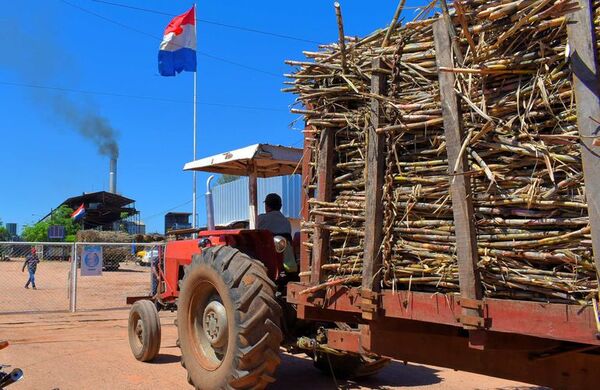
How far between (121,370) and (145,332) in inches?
21.9

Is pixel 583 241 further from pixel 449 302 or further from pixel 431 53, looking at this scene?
pixel 431 53

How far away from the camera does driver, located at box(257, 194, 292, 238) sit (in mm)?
6285

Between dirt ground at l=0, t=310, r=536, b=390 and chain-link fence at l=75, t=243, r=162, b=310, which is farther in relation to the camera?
chain-link fence at l=75, t=243, r=162, b=310

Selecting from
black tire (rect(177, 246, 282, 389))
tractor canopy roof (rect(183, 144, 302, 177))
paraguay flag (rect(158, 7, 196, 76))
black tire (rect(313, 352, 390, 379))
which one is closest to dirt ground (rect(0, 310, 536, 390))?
black tire (rect(313, 352, 390, 379))

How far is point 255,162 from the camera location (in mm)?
6602

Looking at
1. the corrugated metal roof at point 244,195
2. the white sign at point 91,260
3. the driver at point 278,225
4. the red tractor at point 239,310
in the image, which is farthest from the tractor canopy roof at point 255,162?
the corrugated metal roof at point 244,195

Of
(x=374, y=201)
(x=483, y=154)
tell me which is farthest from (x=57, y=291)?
(x=483, y=154)

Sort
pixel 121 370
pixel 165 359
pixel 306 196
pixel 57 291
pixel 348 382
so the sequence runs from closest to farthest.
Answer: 1. pixel 306 196
2. pixel 348 382
3. pixel 121 370
4. pixel 165 359
5. pixel 57 291

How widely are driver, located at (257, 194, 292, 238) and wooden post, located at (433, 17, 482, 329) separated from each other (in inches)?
129

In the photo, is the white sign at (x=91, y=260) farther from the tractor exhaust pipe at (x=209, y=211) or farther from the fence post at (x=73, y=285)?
the tractor exhaust pipe at (x=209, y=211)

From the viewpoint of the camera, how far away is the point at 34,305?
13461 mm

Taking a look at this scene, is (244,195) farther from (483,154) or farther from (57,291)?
(483,154)

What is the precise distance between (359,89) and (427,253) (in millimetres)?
1235

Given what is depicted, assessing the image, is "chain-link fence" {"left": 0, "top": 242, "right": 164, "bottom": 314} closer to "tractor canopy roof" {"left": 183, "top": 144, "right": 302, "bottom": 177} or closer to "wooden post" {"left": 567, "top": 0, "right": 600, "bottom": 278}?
"tractor canopy roof" {"left": 183, "top": 144, "right": 302, "bottom": 177}
